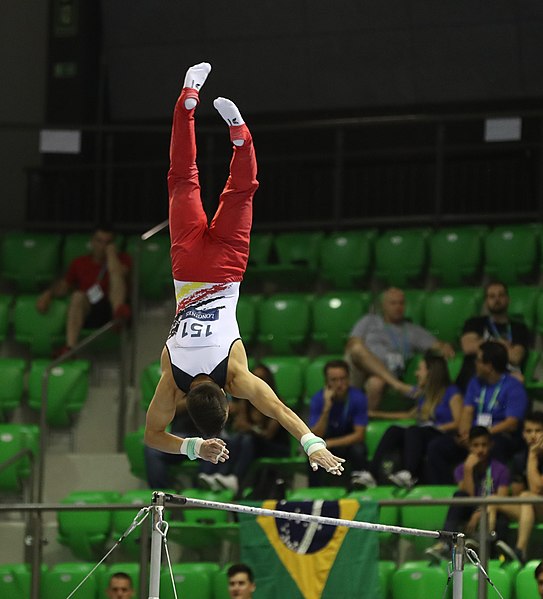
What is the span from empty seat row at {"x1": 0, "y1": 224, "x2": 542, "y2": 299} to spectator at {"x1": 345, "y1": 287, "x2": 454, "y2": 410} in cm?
106

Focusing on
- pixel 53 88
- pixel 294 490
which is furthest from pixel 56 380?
pixel 53 88

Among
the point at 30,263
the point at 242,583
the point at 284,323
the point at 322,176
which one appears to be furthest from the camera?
the point at 322,176

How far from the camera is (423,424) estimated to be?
9023 millimetres

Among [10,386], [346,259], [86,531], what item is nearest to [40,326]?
[10,386]

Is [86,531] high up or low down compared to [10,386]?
down

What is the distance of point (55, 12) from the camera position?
44.5 feet

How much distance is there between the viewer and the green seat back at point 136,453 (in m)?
9.60

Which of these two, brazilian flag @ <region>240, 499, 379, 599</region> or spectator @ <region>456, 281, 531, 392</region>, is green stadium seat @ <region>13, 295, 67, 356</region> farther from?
brazilian flag @ <region>240, 499, 379, 599</region>

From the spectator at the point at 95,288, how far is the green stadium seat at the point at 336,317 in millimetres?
1493

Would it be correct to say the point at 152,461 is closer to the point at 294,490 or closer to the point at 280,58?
the point at 294,490

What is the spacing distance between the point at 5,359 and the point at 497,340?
3760 mm

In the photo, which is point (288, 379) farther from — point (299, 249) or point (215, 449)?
point (215, 449)

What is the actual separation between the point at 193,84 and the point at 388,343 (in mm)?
3695

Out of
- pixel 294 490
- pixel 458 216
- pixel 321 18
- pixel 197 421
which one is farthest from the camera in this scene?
pixel 321 18
